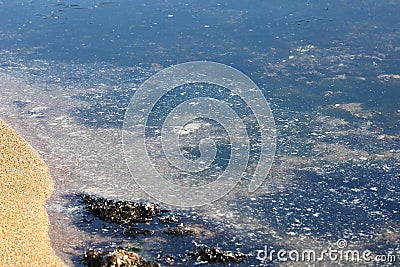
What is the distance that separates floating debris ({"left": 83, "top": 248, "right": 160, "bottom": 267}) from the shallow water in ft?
0.45

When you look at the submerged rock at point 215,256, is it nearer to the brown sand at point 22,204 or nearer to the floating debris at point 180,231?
the floating debris at point 180,231

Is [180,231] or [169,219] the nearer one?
[180,231]

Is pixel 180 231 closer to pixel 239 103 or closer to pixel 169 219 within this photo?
pixel 169 219

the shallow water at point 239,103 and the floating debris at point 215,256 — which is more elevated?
the shallow water at point 239,103

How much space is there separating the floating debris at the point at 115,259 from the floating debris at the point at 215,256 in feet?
0.95

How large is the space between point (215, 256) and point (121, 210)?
98 centimetres

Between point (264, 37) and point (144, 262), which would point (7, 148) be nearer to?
point (144, 262)

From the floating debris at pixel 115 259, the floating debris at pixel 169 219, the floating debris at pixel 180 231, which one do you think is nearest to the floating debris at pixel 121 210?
the floating debris at pixel 169 219

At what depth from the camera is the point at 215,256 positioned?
3.87 m

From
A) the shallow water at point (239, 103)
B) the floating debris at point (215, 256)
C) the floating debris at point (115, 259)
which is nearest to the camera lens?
the floating debris at point (115, 259)

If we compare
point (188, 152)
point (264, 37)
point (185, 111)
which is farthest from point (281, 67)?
point (188, 152)

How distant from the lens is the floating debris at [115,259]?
12.0 feet

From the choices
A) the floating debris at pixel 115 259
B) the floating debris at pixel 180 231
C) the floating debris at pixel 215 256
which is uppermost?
the floating debris at pixel 115 259

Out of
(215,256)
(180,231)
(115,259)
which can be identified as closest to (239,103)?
(180,231)
